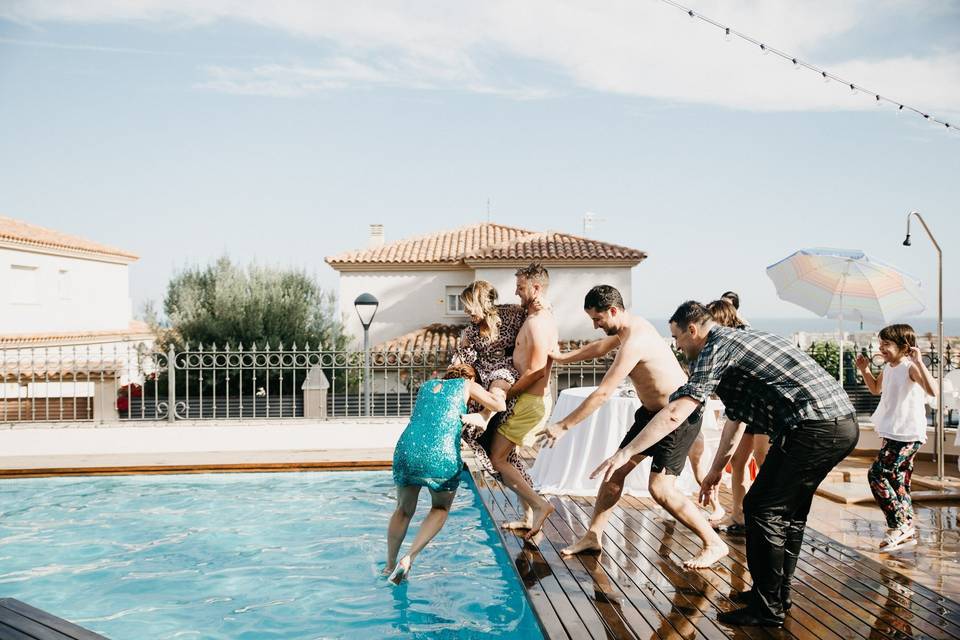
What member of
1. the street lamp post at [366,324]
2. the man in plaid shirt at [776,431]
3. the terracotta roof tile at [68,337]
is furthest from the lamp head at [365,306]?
Answer: the terracotta roof tile at [68,337]

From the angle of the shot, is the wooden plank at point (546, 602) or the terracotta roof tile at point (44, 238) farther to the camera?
the terracotta roof tile at point (44, 238)

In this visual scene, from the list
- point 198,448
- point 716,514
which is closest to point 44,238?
point 198,448

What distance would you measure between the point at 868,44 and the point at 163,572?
12506 mm

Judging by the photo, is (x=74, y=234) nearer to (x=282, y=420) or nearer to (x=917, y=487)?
(x=282, y=420)

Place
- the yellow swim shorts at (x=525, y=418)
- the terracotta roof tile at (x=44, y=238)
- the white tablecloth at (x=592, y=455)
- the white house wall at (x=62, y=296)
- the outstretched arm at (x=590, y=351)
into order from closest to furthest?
1. the outstretched arm at (x=590, y=351)
2. the yellow swim shorts at (x=525, y=418)
3. the white tablecloth at (x=592, y=455)
4. the terracotta roof tile at (x=44, y=238)
5. the white house wall at (x=62, y=296)

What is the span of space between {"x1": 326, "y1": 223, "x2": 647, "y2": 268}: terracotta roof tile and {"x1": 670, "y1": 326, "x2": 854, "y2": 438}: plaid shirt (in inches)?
853

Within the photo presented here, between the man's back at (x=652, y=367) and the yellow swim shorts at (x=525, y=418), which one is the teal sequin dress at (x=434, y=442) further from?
the man's back at (x=652, y=367)

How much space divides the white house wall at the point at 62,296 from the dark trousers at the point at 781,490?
99.1 ft

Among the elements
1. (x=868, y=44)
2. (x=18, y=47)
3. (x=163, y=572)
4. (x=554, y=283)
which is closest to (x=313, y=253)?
(x=554, y=283)

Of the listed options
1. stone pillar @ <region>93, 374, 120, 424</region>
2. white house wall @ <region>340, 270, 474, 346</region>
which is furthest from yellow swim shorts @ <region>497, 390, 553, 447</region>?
white house wall @ <region>340, 270, 474, 346</region>

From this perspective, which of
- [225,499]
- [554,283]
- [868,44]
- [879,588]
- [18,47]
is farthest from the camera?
[554,283]

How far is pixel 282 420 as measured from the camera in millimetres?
11188

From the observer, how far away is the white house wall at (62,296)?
28172 mm

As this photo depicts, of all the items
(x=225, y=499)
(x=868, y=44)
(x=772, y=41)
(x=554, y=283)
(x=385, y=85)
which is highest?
(x=385, y=85)
